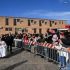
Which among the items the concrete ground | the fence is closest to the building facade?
the fence

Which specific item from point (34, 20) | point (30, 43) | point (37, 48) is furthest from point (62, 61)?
point (34, 20)

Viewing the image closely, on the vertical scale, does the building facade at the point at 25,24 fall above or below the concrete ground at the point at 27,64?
above

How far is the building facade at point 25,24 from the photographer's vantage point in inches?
3334

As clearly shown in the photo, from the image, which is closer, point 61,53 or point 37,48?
point 61,53

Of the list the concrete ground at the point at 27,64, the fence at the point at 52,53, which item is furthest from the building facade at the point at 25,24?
the concrete ground at the point at 27,64

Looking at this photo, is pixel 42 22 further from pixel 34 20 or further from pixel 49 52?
pixel 49 52

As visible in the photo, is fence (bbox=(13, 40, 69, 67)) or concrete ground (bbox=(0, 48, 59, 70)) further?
concrete ground (bbox=(0, 48, 59, 70))

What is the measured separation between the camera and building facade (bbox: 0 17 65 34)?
84.7m

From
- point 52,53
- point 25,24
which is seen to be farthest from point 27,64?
point 25,24

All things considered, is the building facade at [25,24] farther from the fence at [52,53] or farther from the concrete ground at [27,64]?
the concrete ground at [27,64]

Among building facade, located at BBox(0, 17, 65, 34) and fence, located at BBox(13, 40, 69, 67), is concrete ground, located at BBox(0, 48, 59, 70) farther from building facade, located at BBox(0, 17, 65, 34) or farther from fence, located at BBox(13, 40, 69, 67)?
building facade, located at BBox(0, 17, 65, 34)

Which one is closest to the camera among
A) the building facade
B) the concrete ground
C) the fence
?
the fence

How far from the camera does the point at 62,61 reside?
14.9 meters

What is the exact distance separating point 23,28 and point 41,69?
73.1m
